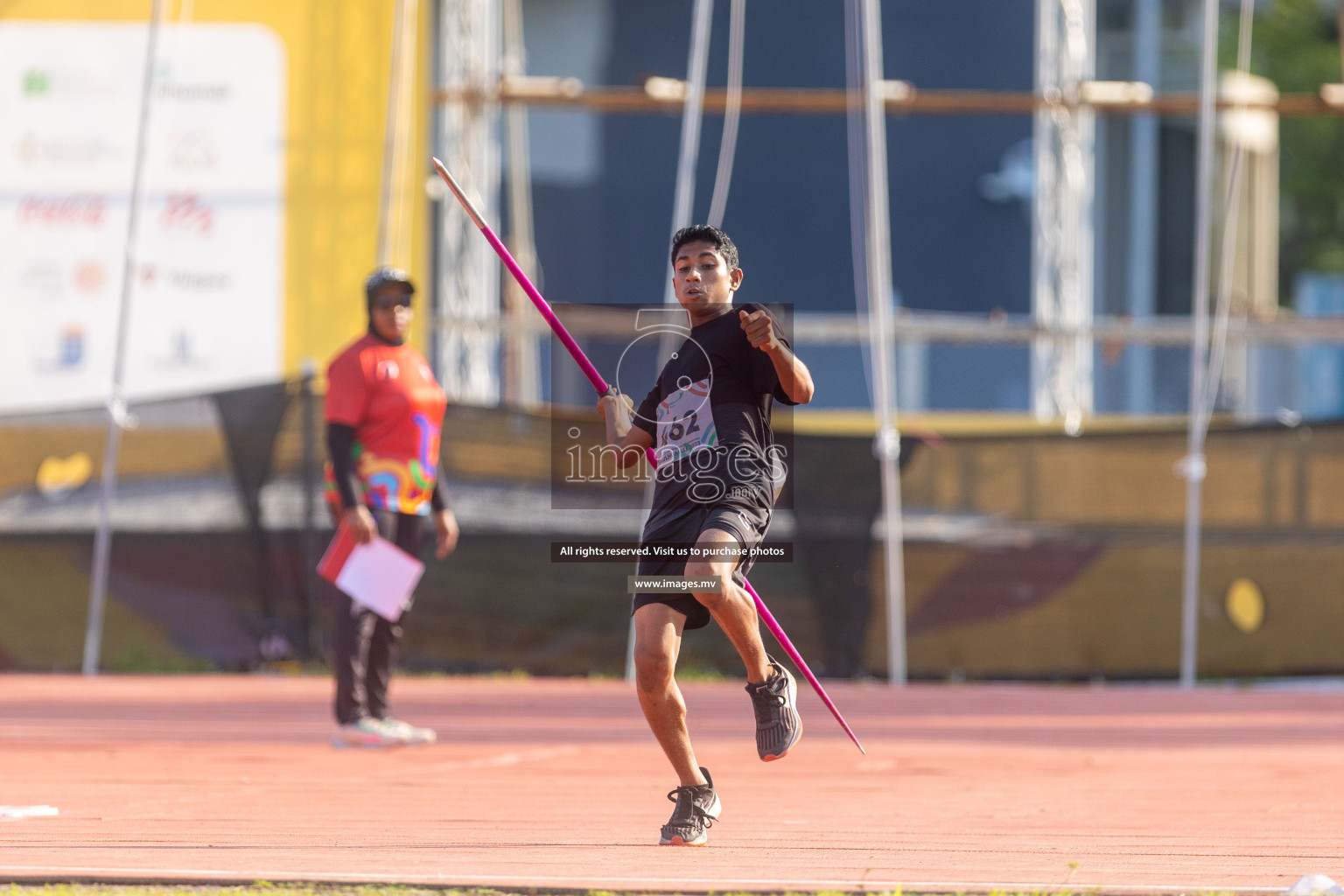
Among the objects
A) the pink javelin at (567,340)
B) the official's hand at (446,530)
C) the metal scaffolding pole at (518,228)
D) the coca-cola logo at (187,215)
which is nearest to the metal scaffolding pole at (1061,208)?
the metal scaffolding pole at (518,228)

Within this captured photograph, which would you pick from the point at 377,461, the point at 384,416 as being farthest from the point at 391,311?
the point at 377,461

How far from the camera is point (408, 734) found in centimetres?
764

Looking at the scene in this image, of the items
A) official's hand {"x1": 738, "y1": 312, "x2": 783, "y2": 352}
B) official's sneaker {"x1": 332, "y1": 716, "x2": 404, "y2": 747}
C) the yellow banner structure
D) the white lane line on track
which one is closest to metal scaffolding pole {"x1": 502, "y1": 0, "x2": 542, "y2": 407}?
the yellow banner structure

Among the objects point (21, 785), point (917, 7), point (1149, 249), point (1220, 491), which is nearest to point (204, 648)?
point (21, 785)

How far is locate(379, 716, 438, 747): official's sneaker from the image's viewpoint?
762 centimetres

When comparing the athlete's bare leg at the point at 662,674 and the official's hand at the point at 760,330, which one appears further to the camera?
the athlete's bare leg at the point at 662,674

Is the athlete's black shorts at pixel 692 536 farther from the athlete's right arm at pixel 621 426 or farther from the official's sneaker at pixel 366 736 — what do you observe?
the official's sneaker at pixel 366 736

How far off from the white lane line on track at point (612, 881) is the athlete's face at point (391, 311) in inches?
143

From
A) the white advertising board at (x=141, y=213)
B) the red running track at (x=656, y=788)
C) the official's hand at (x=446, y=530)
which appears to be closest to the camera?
the red running track at (x=656, y=788)

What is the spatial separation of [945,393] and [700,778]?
489 inches

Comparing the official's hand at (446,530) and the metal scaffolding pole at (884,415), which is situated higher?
the metal scaffolding pole at (884,415)

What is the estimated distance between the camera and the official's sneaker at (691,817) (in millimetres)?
5023

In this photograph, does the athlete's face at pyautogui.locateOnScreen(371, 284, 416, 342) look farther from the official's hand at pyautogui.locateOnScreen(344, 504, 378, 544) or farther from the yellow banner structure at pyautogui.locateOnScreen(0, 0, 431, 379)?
the yellow banner structure at pyautogui.locateOnScreen(0, 0, 431, 379)

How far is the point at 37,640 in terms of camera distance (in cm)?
1066
